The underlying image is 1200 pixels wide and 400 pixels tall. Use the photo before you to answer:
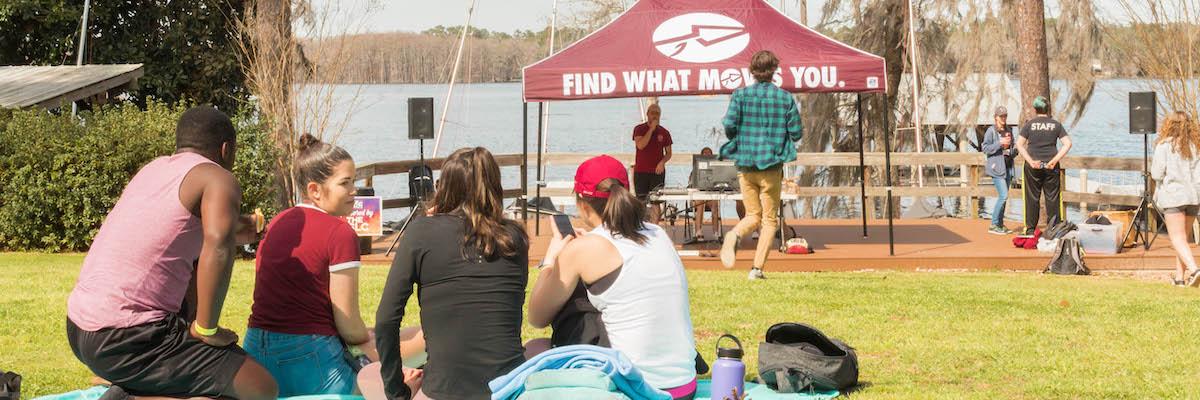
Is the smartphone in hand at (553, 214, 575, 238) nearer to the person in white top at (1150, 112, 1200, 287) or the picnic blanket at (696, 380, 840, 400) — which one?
the picnic blanket at (696, 380, 840, 400)

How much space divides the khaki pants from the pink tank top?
5.96 m

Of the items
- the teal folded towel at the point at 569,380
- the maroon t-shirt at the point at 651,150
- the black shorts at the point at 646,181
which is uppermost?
the maroon t-shirt at the point at 651,150

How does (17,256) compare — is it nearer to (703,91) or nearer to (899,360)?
(703,91)

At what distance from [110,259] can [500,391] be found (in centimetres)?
139

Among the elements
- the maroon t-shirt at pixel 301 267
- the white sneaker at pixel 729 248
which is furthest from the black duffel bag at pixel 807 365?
the white sneaker at pixel 729 248

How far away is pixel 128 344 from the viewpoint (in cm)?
459

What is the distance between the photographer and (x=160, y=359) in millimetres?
4641

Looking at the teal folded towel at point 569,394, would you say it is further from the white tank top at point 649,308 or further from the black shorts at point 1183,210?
the black shorts at point 1183,210

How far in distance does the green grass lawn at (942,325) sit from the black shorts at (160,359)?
1809 mm

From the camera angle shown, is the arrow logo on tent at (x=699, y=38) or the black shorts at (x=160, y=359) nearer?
the black shorts at (x=160, y=359)

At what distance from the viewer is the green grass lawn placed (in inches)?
257

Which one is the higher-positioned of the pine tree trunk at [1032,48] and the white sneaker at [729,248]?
the pine tree trunk at [1032,48]

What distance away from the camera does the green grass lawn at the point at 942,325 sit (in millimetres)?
6527

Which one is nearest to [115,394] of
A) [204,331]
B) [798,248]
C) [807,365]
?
[204,331]
